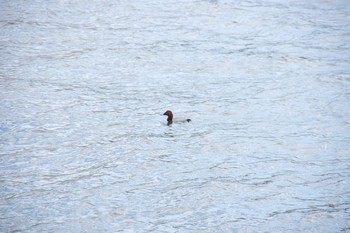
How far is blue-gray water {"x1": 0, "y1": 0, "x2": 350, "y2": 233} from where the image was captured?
5262mm

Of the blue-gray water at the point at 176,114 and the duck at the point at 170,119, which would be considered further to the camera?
the duck at the point at 170,119

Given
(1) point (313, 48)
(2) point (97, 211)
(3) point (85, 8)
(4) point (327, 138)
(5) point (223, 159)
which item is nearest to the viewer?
(2) point (97, 211)

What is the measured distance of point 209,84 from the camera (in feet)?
26.5

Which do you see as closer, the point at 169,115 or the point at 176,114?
the point at 169,115

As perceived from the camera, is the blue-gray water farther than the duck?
No

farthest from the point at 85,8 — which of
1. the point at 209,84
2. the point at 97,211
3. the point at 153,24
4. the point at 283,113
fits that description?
the point at 97,211

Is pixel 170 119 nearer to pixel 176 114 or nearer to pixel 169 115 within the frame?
pixel 169 115

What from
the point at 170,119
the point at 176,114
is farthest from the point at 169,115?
the point at 176,114

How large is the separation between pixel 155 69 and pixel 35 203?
11.9 feet

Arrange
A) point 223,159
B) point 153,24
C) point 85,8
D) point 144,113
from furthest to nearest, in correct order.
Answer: point 85,8, point 153,24, point 144,113, point 223,159

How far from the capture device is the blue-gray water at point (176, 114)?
207 inches

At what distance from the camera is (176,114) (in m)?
7.10

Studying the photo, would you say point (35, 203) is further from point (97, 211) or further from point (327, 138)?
point (327, 138)

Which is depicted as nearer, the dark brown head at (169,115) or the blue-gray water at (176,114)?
the blue-gray water at (176,114)
